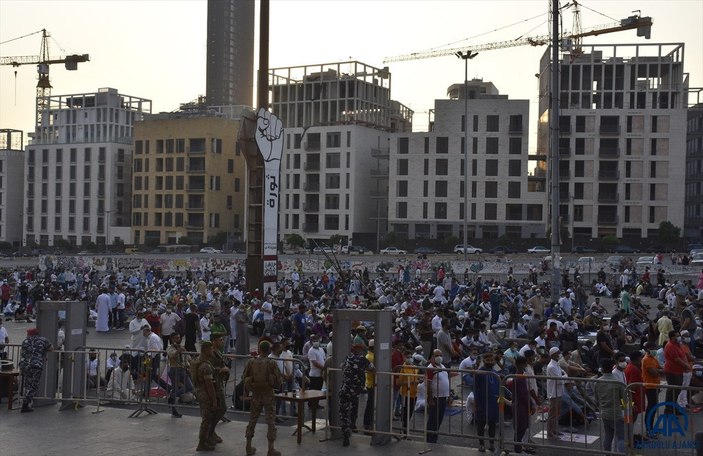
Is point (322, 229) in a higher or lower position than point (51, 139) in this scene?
lower

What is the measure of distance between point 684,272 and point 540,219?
123 feet

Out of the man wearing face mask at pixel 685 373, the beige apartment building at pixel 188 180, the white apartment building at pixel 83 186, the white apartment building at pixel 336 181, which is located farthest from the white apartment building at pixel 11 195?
the man wearing face mask at pixel 685 373

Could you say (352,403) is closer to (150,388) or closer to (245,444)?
(245,444)

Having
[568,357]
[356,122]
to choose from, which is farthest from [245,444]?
[356,122]

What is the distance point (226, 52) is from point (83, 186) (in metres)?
91.6

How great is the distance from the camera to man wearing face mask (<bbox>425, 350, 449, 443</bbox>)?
11.7 meters

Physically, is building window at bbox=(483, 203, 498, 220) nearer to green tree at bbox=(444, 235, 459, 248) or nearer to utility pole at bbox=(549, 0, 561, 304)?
green tree at bbox=(444, 235, 459, 248)

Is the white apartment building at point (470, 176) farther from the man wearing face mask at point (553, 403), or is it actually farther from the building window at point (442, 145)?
the man wearing face mask at point (553, 403)

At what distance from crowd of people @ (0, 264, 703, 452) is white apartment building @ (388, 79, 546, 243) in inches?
1717

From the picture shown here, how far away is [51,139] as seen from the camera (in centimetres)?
12012

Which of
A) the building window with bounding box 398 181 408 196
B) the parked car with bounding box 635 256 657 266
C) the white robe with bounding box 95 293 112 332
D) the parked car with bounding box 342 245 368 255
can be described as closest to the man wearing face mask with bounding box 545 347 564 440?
the white robe with bounding box 95 293 112 332

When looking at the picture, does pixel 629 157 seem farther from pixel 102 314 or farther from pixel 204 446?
pixel 204 446

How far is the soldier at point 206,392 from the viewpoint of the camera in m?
11.0

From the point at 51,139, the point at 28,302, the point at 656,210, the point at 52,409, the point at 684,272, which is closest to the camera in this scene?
the point at 52,409
